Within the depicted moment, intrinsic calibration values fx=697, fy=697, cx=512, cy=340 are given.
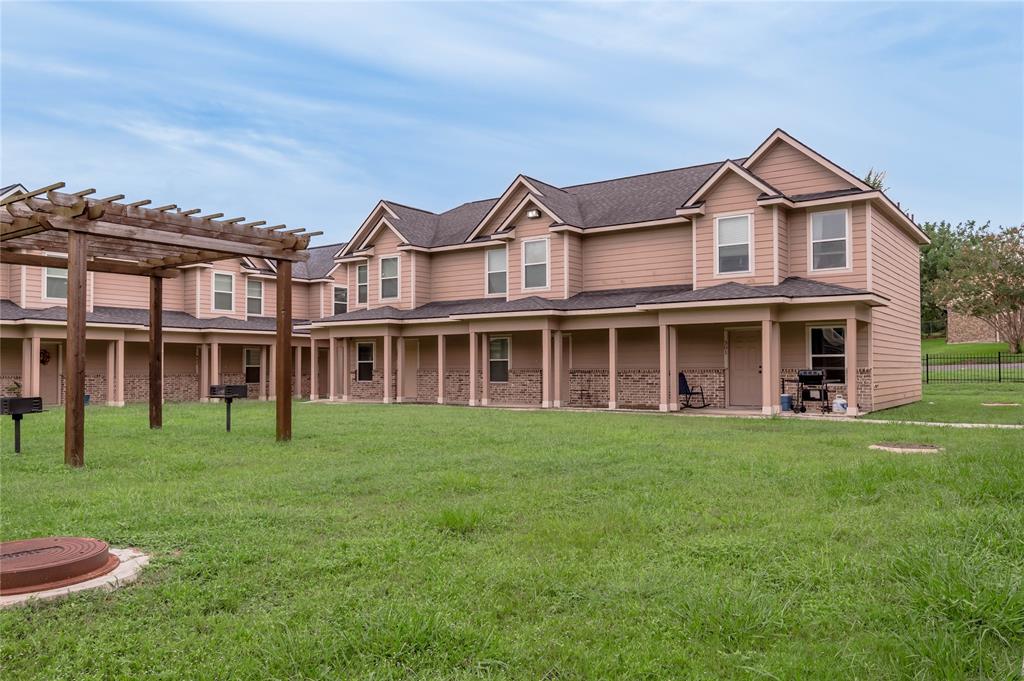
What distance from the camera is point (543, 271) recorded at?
21.3 meters

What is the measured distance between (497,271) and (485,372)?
3484 millimetres

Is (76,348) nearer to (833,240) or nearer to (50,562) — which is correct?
(50,562)

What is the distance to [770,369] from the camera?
1608 cm

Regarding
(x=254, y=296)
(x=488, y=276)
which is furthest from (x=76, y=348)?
(x=254, y=296)

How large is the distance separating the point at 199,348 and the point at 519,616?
84.5 feet

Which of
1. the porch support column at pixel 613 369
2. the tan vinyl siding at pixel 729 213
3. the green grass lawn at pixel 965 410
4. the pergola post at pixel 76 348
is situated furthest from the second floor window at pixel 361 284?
the green grass lawn at pixel 965 410

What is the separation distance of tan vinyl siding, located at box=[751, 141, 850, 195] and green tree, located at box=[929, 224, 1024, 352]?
3536 centimetres

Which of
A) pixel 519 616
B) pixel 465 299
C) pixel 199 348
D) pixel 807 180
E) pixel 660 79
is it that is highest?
pixel 660 79

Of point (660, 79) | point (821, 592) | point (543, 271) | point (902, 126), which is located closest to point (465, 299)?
point (543, 271)

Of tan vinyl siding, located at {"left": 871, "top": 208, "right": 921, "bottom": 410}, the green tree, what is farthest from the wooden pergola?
the green tree

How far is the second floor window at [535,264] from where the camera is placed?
21.3m

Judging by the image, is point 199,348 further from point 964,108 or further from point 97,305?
point 964,108

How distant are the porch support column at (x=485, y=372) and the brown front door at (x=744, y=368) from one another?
7228 millimetres

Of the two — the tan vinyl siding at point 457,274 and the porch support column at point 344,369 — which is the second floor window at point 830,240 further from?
the porch support column at point 344,369
